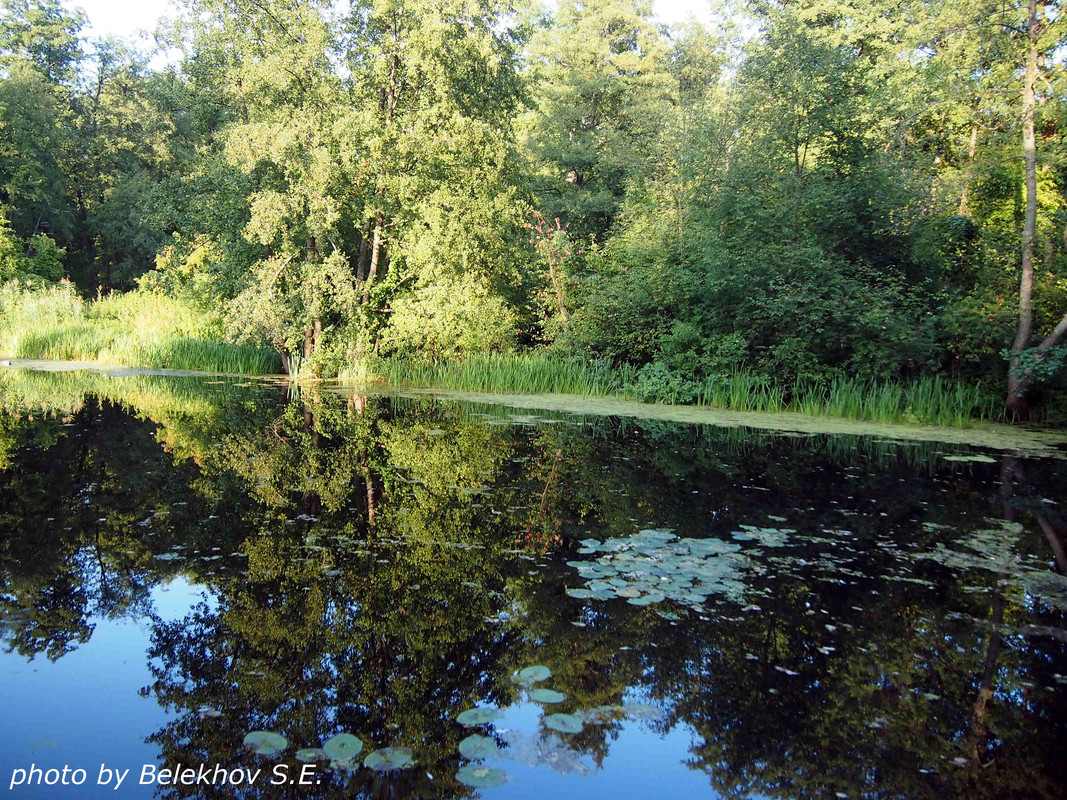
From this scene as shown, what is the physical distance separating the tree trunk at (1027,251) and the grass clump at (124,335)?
12.4m

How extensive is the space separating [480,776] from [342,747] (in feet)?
1.21

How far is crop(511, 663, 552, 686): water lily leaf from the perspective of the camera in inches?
89.2

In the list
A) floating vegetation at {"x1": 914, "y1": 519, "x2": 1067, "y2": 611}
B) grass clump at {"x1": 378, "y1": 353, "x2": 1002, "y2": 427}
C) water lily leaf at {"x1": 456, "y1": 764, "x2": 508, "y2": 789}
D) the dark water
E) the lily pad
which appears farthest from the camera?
grass clump at {"x1": 378, "y1": 353, "x2": 1002, "y2": 427}

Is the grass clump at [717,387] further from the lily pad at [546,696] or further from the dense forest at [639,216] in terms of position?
the lily pad at [546,696]

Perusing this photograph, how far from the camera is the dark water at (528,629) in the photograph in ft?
6.22

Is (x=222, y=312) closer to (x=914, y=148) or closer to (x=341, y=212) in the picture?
(x=341, y=212)

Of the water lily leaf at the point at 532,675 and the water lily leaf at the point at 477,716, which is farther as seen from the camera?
the water lily leaf at the point at 532,675

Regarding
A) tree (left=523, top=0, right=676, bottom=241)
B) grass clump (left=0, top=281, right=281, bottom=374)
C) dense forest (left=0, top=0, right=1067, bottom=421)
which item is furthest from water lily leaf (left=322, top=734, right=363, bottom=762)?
tree (left=523, top=0, right=676, bottom=241)

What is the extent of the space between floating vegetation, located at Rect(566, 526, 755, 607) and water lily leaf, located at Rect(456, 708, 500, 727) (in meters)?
0.90

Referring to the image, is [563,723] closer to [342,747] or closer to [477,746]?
[477,746]

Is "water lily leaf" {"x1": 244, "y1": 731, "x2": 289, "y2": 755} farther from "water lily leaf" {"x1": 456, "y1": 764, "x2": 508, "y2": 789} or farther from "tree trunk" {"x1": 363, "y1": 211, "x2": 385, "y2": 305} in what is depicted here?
"tree trunk" {"x1": 363, "y1": 211, "x2": 385, "y2": 305}

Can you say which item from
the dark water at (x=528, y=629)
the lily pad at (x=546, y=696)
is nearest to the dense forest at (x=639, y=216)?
the dark water at (x=528, y=629)

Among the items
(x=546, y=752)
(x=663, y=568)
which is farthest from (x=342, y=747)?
(x=663, y=568)

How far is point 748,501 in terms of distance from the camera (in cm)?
464
